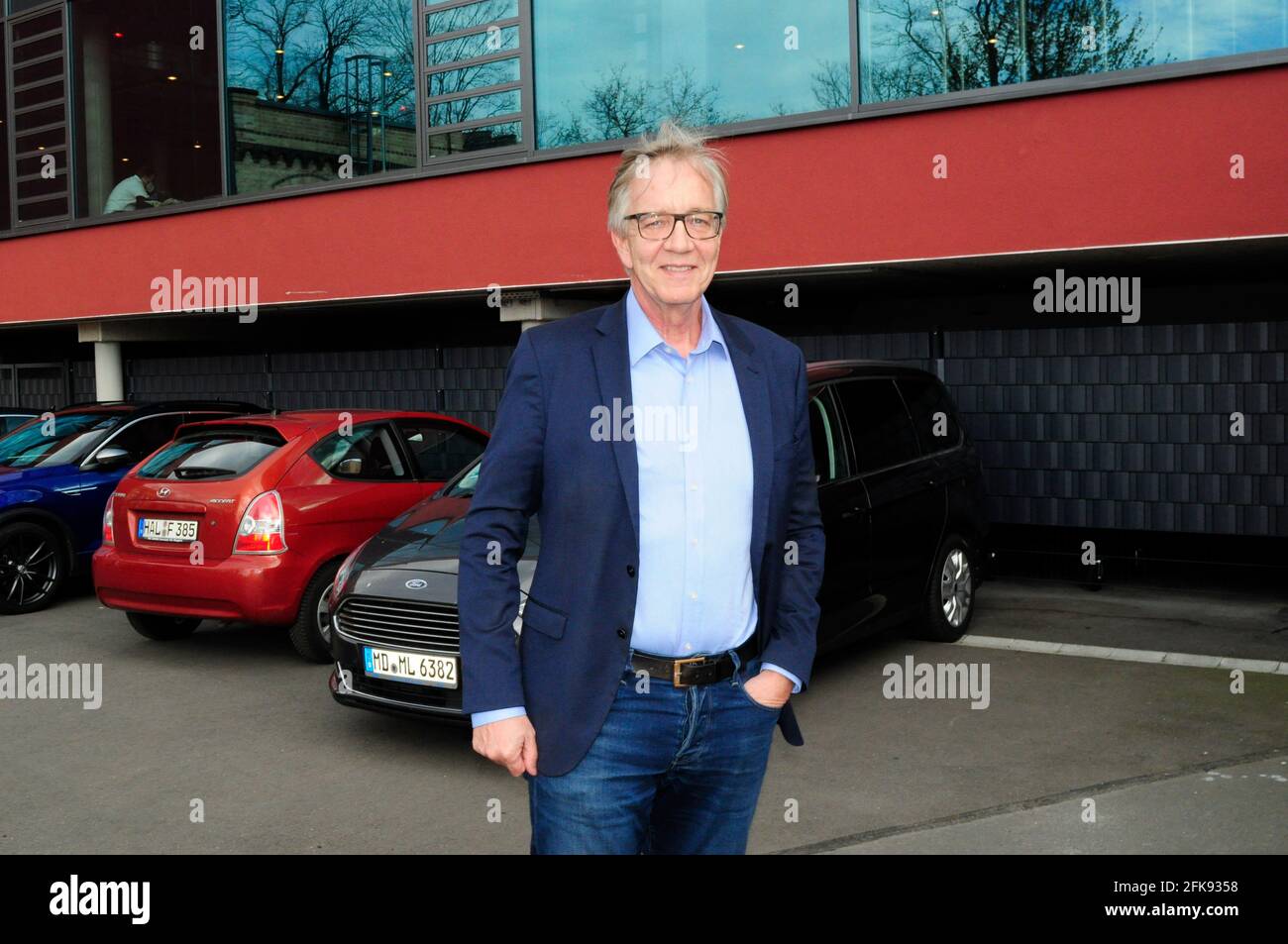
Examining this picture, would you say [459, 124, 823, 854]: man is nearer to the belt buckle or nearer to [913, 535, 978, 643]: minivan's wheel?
the belt buckle

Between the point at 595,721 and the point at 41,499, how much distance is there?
28.6 ft

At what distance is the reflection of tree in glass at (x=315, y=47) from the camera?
1190 centimetres

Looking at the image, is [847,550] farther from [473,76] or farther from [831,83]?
[473,76]

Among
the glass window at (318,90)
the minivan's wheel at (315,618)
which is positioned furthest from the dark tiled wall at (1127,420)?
the minivan's wheel at (315,618)

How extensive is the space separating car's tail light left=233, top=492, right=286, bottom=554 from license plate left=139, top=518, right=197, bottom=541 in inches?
14.1

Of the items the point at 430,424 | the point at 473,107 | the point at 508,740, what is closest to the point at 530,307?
the point at 473,107

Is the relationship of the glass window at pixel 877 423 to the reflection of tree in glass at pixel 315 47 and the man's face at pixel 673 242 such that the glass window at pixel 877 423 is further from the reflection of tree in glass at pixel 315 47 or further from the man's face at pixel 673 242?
the reflection of tree in glass at pixel 315 47

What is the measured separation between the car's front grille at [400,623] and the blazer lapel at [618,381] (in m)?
3.25

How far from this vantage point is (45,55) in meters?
15.1

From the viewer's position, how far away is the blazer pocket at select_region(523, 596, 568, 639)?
8.12 ft

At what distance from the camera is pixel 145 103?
14531 millimetres

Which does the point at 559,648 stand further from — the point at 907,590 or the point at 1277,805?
the point at 907,590

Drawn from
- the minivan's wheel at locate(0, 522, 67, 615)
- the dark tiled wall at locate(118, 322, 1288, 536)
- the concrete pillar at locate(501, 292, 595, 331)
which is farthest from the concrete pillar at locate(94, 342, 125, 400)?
the dark tiled wall at locate(118, 322, 1288, 536)
